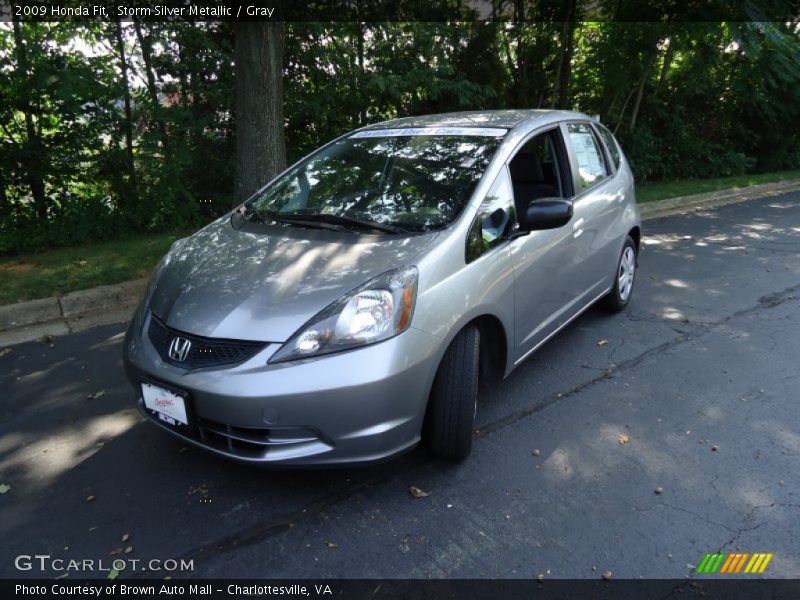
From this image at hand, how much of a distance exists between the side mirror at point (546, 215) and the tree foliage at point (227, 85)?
5796 millimetres

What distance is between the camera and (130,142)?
7.66 m

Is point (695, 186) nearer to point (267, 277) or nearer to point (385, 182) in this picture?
point (385, 182)

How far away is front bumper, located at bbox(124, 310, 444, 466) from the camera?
7.65 ft

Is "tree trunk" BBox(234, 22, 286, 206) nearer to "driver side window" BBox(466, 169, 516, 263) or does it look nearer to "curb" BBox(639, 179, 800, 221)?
"driver side window" BBox(466, 169, 516, 263)

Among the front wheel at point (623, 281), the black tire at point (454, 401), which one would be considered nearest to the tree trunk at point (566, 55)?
the front wheel at point (623, 281)

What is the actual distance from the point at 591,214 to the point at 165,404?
2979mm

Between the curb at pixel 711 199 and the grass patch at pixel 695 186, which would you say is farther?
the grass patch at pixel 695 186

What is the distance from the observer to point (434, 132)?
12.2 feet

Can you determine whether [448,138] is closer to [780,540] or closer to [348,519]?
[348,519]

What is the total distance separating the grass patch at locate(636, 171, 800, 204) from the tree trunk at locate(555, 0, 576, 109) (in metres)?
2.56

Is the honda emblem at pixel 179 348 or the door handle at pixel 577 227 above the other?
the door handle at pixel 577 227

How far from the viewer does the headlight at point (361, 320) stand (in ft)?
7.85

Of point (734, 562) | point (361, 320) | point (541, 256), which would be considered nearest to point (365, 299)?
point (361, 320)

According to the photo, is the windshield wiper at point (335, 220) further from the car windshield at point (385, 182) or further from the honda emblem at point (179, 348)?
the honda emblem at point (179, 348)
